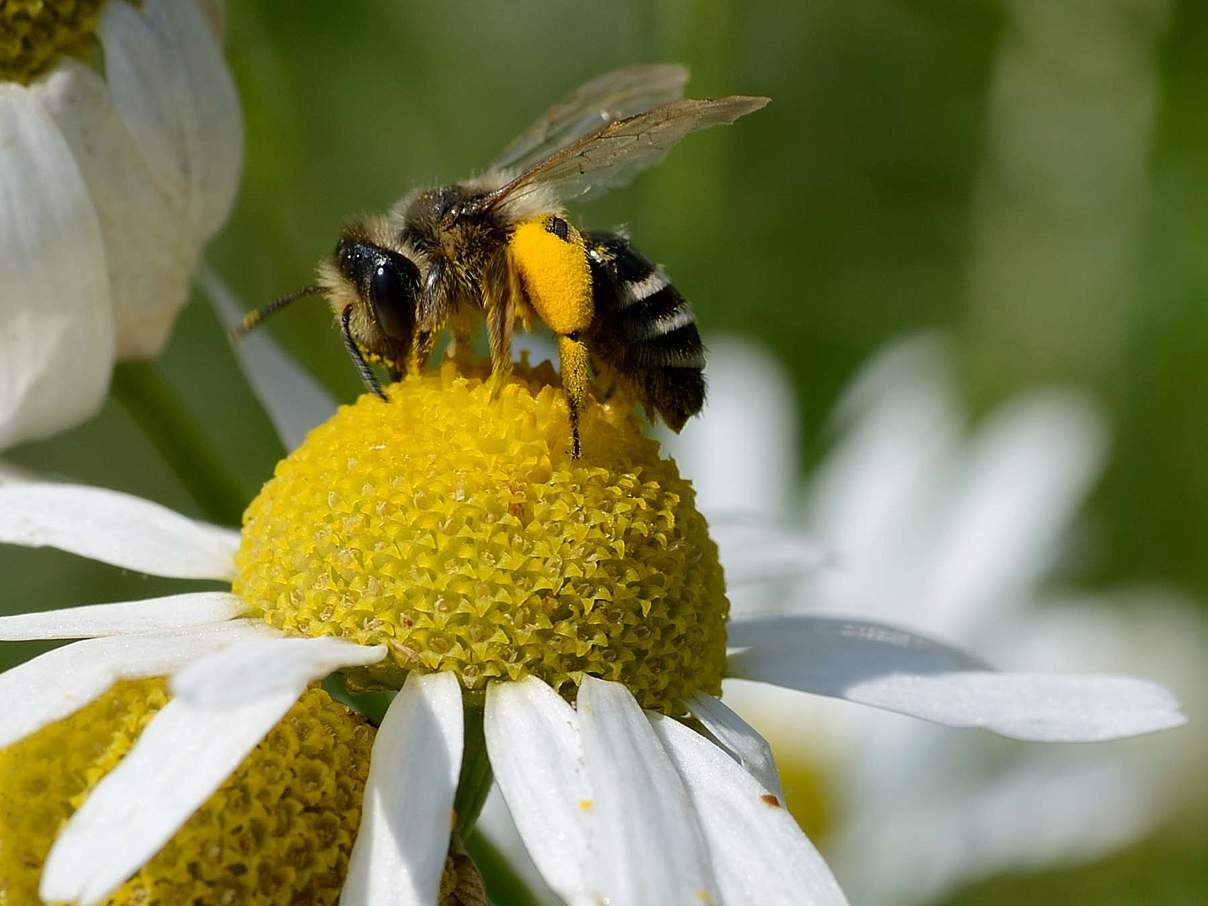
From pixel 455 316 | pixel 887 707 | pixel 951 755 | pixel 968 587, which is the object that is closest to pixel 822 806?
pixel 951 755

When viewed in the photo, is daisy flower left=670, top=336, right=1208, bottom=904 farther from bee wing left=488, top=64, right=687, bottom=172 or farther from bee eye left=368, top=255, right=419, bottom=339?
bee eye left=368, top=255, right=419, bottom=339

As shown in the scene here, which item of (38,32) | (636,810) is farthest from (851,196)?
(636,810)

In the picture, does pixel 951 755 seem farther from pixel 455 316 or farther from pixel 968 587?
pixel 455 316

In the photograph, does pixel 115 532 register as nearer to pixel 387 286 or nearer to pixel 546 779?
pixel 387 286

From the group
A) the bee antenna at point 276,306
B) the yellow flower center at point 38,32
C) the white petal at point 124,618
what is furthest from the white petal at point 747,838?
the yellow flower center at point 38,32

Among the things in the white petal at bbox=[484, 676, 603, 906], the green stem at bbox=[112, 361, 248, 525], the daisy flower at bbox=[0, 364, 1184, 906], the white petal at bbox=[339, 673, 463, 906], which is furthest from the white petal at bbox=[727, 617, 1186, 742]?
the green stem at bbox=[112, 361, 248, 525]

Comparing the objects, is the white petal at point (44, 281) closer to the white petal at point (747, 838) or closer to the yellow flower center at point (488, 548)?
the yellow flower center at point (488, 548)
